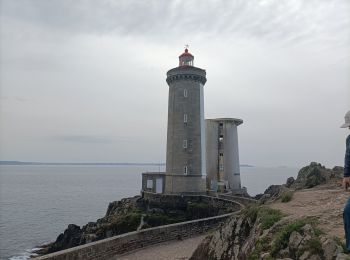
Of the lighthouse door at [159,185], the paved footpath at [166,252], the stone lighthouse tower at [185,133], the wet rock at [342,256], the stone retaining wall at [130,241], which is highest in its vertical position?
the stone lighthouse tower at [185,133]

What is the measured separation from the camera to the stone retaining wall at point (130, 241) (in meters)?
10.8

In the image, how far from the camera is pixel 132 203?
Answer: 115 ft

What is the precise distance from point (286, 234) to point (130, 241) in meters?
7.40

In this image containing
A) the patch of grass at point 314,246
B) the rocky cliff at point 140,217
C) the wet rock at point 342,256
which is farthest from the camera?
the rocky cliff at point 140,217

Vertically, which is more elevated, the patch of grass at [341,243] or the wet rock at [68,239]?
the patch of grass at [341,243]

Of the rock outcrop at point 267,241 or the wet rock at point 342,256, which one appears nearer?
the wet rock at point 342,256

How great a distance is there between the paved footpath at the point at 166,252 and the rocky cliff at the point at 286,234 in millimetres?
1546

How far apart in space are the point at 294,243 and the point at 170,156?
1072 inches

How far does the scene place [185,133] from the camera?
33.7 meters

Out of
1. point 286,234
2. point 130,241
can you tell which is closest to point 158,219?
point 130,241

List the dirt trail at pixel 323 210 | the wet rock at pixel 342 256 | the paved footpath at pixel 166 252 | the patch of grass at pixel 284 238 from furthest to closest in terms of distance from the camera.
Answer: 1. the paved footpath at pixel 166 252
2. the dirt trail at pixel 323 210
3. the patch of grass at pixel 284 238
4. the wet rock at pixel 342 256

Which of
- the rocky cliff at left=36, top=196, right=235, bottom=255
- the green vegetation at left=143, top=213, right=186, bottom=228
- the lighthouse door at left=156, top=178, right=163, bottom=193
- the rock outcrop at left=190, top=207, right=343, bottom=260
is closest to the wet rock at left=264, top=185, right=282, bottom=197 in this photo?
the rocky cliff at left=36, top=196, right=235, bottom=255

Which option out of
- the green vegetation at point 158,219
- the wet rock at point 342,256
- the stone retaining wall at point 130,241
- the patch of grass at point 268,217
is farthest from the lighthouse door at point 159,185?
the wet rock at point 342,256

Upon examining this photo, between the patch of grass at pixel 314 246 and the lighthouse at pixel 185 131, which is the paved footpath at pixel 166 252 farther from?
the lighthouse at pixel 185 131
